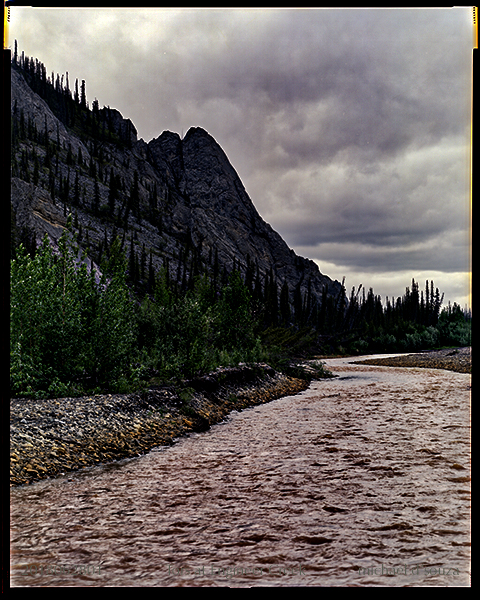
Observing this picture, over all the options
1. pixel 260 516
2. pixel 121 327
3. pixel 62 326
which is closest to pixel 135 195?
pixel 121 327

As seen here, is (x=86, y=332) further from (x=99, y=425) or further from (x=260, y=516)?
(x=260, y=516)

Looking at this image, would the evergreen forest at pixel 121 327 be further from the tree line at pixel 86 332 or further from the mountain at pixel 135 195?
the mountain at pixel 135 195

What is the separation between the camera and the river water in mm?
4719

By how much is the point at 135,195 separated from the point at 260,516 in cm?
11057

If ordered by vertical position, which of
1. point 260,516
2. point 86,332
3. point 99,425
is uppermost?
point 86,332

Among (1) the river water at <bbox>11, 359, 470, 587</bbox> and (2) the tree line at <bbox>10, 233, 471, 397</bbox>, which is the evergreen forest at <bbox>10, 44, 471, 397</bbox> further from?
(1) the river water at <bbox>11, 359, 470, 587</bbox>

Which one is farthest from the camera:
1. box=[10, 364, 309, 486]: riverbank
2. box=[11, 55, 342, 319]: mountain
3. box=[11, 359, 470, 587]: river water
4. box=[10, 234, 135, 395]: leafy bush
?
box=[11, 55, 342, 319]: mountain

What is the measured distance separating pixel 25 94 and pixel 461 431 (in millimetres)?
114669

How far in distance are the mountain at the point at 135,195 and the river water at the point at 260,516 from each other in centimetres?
3673

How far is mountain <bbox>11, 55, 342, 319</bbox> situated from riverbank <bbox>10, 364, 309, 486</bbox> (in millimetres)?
31377

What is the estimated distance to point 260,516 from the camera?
6723 millimetres

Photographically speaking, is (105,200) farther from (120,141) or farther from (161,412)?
(161,412)

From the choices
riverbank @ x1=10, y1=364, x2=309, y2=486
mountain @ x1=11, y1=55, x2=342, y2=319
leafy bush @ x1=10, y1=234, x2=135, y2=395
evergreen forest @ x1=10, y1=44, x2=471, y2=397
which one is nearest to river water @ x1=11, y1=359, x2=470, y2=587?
riverbank @ x1=10, y1=364, x2=309, y2=486
